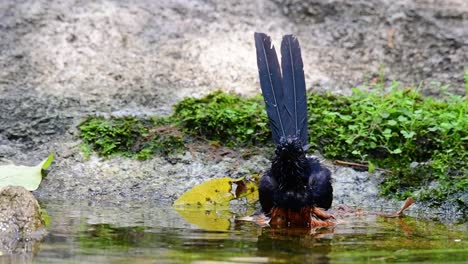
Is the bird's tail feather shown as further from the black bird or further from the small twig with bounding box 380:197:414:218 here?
the small twig with bounding box 380:197:414:218

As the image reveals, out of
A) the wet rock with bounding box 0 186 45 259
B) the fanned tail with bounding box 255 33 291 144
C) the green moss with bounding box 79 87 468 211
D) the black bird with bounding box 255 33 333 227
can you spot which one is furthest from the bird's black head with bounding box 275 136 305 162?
the wet rock with bounding box 0 186 45 259

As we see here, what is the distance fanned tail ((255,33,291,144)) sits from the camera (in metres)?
5.63

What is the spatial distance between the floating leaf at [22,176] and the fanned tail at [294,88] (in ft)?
5.32

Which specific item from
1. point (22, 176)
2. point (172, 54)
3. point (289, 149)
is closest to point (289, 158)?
point (289, 149)

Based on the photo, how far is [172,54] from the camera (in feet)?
24.8

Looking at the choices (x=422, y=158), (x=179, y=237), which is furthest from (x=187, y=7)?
(x=179, y=237)

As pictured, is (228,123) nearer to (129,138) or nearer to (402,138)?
(129,138)

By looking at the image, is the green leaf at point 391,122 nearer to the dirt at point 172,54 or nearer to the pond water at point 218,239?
the dirt at point 172,54

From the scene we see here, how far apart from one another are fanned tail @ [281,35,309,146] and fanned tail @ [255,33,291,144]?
0.03 meters

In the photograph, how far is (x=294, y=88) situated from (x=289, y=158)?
3.15ft

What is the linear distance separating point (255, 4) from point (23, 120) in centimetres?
258

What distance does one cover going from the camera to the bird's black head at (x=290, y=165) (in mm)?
4859

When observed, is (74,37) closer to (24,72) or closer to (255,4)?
(24,72)

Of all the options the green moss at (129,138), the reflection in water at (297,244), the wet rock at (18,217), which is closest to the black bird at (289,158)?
the reflection in water at (297,244)
